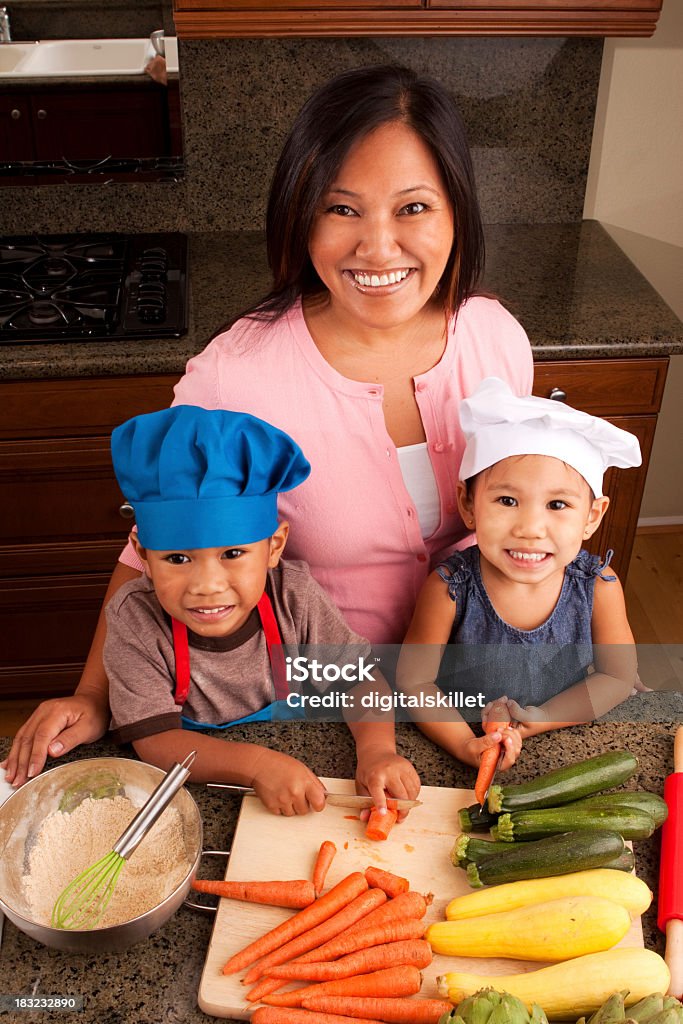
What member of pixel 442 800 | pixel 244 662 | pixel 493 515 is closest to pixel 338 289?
pixel 493 515

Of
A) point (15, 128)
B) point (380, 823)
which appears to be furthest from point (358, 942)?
point (15, 128)

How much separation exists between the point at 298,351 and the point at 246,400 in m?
0.10

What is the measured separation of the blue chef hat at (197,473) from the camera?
1022 millimetres

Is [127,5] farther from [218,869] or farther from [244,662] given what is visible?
[218,869]

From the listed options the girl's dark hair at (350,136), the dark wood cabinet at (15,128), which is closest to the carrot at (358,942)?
the girl's dark hair at (350,136)

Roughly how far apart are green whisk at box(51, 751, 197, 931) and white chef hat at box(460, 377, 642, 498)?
1.69 ft

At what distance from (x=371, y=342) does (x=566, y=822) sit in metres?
0.70

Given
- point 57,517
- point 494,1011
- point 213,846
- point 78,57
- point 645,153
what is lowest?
point 57,517

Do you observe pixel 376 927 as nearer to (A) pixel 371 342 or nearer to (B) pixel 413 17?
(A) pixel 371 342

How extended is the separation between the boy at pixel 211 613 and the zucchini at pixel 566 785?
0.33 ft

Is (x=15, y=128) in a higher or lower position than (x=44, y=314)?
higher

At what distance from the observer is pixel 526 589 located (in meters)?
1.25

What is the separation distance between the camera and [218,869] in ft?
3.22

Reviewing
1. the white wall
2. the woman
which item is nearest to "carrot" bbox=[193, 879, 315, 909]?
the woman
